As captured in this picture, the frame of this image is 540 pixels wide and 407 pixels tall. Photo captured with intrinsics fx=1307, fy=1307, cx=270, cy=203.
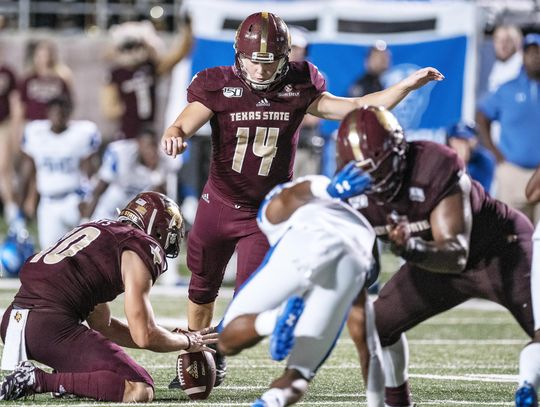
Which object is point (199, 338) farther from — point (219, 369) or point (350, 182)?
point (350, 182)

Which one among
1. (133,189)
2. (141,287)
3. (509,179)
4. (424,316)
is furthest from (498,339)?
(133,189)

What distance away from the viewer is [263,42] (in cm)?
569

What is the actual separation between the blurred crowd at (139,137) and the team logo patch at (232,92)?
3.45 metres

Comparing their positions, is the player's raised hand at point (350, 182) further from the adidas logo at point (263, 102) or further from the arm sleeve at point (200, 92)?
the arm sleeve at point (200, 92)

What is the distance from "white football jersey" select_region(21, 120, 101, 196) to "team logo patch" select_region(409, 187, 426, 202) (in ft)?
23.2

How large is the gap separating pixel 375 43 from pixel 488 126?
1606 millimetres

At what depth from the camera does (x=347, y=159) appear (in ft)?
15.2

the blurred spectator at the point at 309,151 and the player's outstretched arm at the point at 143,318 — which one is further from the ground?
the player's outstretched arm at the point at 143,318

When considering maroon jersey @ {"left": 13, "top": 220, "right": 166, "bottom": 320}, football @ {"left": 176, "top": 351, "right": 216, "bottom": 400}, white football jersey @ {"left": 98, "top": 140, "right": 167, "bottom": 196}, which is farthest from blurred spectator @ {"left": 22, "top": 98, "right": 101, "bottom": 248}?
maroon jersey @ {"left": 13, "top": 220, "right": 166, "bottom": 320}

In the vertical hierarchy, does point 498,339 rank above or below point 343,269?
below

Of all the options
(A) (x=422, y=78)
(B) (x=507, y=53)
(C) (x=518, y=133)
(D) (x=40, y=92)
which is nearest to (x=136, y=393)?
(A) (x=422, y=78)

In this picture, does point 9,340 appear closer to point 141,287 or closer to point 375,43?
point 141,287

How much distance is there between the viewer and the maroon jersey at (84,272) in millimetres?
A: 5359

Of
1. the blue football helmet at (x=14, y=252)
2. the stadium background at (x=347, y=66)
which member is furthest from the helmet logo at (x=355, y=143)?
the blue football helmet at (x=14, y=252)
